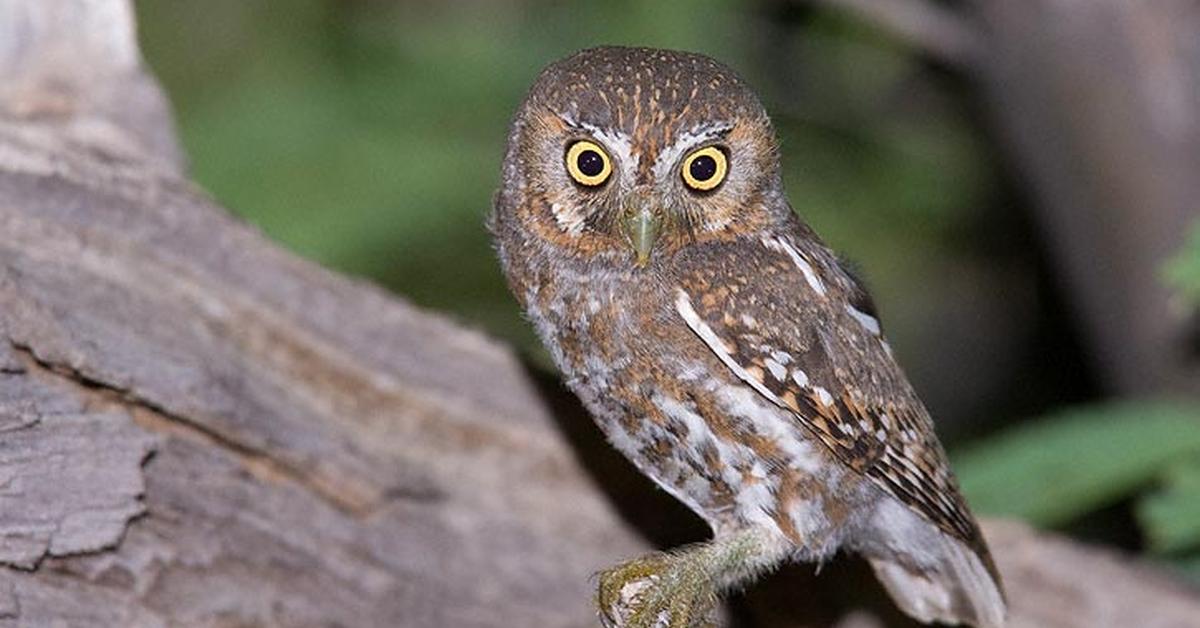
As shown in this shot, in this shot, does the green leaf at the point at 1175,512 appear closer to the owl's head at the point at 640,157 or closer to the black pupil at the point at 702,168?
the owl's head at the point at 640,157

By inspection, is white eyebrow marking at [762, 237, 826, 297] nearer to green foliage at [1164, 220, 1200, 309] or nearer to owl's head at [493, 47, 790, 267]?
owl's head at [493, 47, 790, 267]

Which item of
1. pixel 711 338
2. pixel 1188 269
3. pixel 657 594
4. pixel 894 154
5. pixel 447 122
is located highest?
pixel 894 154

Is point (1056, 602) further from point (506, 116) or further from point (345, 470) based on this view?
point (506, 116)

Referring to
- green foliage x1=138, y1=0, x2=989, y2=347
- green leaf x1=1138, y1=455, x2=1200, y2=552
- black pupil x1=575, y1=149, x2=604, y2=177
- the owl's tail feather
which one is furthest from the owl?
green foliage x1=138, y1=0, x2=989, y2=347

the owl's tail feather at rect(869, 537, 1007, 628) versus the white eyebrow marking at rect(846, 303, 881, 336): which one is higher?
the white eyebrow marking at rect(846, 303, 881, 336)

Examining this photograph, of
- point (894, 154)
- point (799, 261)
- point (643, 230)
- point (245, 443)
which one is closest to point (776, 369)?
point (799, 261)

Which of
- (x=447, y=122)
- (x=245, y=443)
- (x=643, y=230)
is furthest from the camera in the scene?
(x=447, y=122)

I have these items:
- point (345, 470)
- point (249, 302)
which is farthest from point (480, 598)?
point (249, 302)

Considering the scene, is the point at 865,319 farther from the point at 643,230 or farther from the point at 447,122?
the point at 447,122

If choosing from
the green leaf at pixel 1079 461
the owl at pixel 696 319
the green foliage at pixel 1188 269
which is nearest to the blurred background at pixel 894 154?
the green leaf at pixel 1079 461
